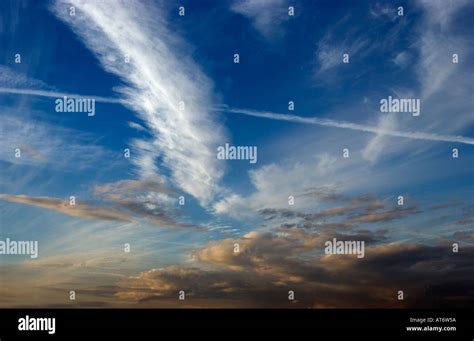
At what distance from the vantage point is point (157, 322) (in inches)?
704

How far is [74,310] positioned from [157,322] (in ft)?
11.4

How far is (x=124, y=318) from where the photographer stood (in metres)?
18.0

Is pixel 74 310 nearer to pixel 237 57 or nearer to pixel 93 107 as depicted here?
pixel 93 107

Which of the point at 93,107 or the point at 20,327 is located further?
the point at 93,107

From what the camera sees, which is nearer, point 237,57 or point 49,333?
point 49,333

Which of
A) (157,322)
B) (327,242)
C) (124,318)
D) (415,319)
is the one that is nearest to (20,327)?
(124,318)

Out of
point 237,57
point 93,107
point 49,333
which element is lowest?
point 49,333

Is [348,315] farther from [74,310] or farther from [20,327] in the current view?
[20,327]

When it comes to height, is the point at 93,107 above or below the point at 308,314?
above

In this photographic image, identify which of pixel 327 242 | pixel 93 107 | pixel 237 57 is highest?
pixel 237 57

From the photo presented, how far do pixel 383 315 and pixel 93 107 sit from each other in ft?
49.5

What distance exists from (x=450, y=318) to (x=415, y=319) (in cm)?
141

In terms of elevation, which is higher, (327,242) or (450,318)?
(327,242)

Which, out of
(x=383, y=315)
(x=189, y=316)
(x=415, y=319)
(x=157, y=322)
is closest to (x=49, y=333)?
(x=157, y=322)
